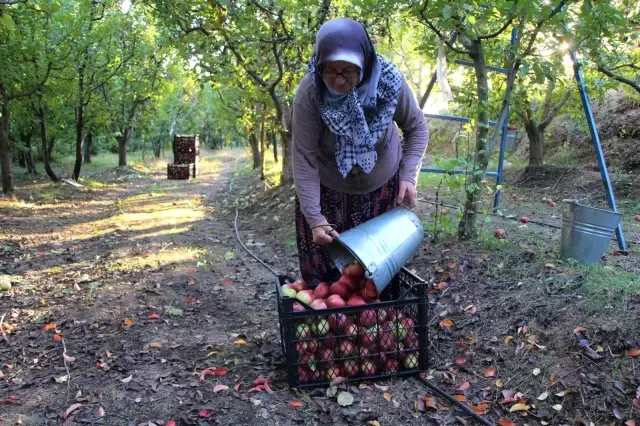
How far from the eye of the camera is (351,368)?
2797 millimetres

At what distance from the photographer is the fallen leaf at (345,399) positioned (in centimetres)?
263

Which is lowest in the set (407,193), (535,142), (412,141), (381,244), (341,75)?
(381,244)

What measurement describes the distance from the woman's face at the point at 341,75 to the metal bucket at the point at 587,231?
2.30 metres

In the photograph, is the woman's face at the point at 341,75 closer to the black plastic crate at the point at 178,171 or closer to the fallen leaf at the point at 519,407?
the fallen leaf at the point at 519,407

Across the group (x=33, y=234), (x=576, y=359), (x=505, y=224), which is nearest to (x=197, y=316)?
(x=576, y=359)

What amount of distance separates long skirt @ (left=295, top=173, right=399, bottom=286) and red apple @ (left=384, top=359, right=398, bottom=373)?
0.68 meters

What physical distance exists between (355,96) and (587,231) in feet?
7.52

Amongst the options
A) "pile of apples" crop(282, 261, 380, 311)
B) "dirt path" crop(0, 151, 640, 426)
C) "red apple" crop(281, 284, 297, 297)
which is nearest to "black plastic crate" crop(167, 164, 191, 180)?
"dirt path" crop(0, 151, 640, 426)

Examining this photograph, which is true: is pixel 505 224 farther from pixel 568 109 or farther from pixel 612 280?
pixel 568 109

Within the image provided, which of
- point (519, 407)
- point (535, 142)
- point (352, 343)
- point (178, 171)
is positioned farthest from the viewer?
point (178, 171)

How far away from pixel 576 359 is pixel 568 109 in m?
8.64

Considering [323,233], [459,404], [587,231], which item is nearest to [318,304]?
[323,233]

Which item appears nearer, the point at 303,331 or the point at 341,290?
the point at 303,331

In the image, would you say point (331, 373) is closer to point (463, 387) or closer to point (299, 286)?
point (299, 286)
